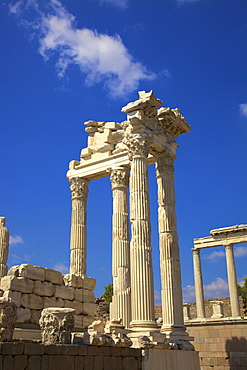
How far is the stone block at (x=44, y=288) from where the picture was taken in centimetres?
1598

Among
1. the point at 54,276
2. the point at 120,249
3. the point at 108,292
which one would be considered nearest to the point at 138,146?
the point at 120,249

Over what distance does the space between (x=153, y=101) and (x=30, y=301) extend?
9.24m

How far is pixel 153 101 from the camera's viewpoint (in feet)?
61.7

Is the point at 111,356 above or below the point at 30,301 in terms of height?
below

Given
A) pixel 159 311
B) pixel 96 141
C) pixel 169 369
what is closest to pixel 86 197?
pixel 96 141

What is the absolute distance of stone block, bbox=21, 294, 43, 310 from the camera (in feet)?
50.5

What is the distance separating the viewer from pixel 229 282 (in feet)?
107

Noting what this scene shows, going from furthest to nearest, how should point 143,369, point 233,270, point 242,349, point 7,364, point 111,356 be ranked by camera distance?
1. point 233,270
2. point 242,349
3. point 143,369
4. point 111,356
5. point 7,364

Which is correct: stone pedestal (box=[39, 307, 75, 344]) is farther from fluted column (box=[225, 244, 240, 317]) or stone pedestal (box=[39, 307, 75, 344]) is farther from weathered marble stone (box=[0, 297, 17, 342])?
fluted column (box=[225, 244, 240, 317])

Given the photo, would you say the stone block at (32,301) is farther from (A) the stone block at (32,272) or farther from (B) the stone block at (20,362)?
(B) the stone block at (20,362)

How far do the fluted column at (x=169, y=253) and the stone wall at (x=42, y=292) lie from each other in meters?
3.02

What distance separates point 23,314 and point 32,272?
4.85 feet

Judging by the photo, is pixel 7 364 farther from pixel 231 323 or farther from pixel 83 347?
pixel 231 323

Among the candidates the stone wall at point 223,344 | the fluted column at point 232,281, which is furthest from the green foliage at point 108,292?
the stone wall at point 223,344
